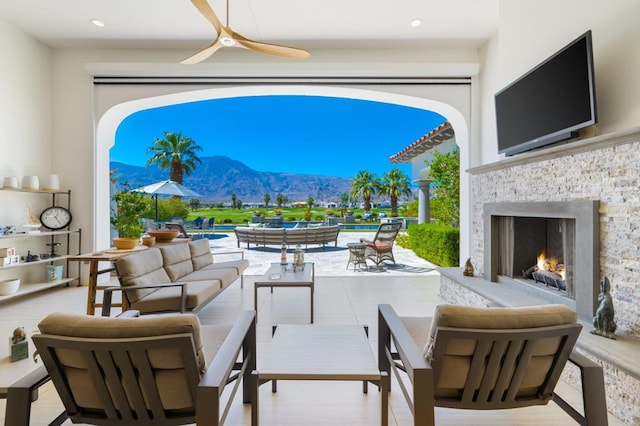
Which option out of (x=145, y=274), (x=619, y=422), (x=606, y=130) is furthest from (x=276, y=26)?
(x=619, y=422)

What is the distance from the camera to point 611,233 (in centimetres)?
223

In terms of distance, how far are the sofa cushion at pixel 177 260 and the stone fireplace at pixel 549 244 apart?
144 inches

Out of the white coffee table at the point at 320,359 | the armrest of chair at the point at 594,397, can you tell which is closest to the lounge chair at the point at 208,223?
the white coffee table at the point at 320,359

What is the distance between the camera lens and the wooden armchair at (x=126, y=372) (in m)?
1.31

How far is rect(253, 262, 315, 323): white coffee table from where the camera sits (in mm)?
3592

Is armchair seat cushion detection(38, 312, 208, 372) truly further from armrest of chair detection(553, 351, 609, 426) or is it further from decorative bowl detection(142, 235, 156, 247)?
decorative bowl detection(142, 235, 156, 247)

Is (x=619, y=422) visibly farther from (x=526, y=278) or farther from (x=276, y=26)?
(x=276, y=26)

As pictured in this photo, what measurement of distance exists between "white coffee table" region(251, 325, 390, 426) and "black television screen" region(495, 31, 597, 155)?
2.38m

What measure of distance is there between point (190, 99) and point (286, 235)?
15.6ft

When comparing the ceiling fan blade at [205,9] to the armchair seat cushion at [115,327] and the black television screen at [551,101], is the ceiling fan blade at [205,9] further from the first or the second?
the black television screen at [551,101]

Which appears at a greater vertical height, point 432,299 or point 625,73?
point 625,73

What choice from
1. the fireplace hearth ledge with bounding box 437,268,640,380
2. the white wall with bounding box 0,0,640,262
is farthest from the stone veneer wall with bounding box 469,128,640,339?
the white wall with bounding box 0,0,640,262

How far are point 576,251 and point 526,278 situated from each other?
1.09m

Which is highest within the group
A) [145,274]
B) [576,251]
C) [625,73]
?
[625,73]
